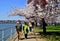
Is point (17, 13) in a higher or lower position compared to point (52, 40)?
higher

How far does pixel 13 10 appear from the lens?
4606cm

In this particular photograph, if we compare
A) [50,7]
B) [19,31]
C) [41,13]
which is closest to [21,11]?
[41,13]

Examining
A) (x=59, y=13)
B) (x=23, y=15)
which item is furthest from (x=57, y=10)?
(x=23, y=15)

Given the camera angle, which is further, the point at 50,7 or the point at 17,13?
the point at 17,13

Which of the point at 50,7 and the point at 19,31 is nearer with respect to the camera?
the point at 19,31

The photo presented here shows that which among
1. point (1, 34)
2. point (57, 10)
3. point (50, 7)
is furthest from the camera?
point (57, 10)

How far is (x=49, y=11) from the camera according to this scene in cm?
3172

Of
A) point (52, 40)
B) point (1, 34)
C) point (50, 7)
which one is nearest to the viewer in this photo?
point (1, 34)

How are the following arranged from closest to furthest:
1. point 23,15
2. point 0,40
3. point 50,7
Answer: point 0,40 < point 50,7 < point 23,15

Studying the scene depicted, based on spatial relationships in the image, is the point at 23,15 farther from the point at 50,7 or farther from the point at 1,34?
the point at 1,34

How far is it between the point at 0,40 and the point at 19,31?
4723 mm

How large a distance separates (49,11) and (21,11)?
46.9 ft

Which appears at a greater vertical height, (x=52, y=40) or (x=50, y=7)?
(x=50, y=7)

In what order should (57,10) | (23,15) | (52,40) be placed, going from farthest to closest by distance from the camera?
(23,15) → (57,10) → (52,40)
